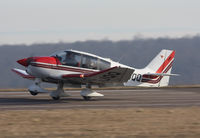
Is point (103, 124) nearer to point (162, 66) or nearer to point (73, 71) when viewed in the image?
point (73, 71)

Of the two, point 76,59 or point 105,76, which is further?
point 76,59

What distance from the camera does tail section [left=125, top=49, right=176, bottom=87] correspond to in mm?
18578

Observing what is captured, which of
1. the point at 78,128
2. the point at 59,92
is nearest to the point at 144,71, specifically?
the point at 59,92

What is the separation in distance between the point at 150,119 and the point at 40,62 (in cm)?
755

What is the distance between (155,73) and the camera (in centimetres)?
1912

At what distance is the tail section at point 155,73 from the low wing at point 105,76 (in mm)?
1659

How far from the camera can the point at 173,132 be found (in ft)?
27.5

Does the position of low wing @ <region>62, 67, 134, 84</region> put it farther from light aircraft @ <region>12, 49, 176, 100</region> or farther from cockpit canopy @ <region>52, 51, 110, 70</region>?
cockpit canopy @ <region>52, 51, 110, 70</region>

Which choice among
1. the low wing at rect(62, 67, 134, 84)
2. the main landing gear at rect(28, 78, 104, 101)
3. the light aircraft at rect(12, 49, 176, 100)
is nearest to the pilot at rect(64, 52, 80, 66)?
the light aircraft at rect(12, 49, 176, 100)

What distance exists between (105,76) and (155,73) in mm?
3843

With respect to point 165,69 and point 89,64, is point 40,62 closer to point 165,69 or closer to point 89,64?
point 89,64

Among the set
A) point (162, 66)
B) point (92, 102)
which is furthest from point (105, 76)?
point (162, 66)

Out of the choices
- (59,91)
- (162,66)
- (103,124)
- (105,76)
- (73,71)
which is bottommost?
(103,124)

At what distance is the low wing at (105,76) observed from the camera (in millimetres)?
15828
